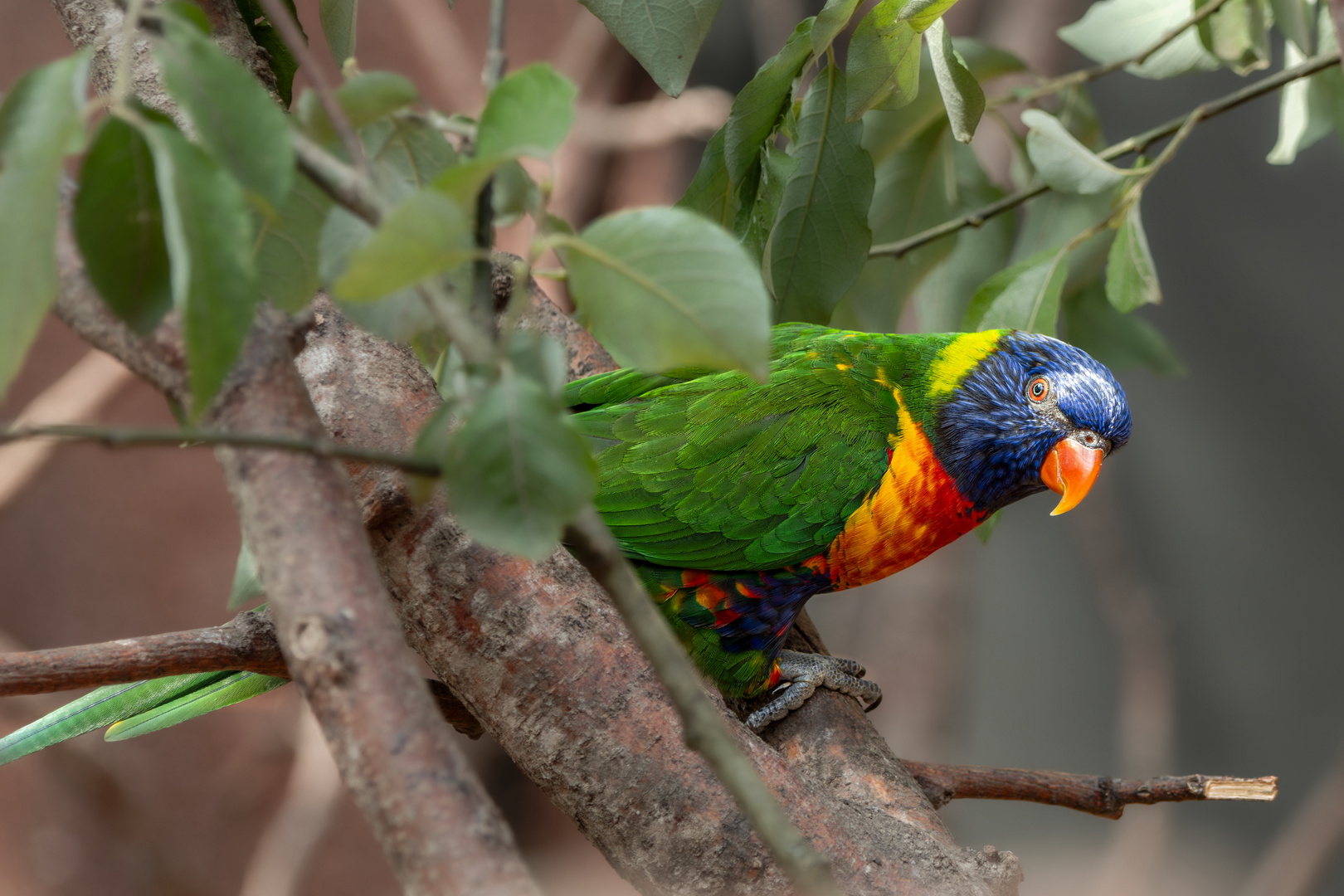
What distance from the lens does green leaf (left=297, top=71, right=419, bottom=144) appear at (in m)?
0.44

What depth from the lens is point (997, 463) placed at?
51.3 inches

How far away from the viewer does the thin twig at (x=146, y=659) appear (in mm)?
783

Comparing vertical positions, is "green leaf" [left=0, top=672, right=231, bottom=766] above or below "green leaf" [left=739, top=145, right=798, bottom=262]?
below

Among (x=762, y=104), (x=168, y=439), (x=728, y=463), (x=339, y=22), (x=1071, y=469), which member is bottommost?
(x=1071, y=469)

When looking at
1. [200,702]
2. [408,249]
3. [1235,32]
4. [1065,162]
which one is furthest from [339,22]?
[1235,32]

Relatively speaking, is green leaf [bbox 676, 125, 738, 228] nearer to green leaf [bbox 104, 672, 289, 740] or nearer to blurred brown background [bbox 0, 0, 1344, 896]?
green leaf [bbox 104, 672, 289, 740]

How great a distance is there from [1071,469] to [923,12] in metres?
0.68

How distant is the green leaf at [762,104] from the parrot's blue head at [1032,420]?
46cm

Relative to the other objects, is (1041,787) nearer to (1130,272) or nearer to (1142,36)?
(1130,272)

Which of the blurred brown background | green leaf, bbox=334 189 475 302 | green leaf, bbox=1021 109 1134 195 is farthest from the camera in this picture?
the blurred brown background

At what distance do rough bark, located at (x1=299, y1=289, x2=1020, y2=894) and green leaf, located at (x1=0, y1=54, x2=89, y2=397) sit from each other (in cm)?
45

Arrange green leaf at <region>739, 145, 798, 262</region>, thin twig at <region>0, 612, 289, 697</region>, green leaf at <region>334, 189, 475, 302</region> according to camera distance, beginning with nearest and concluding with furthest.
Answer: green leaf at <region>334, 189, 475, 302</region> < thin twig at <region>0, 612, 289, 697</region> < green leaf at <region>739, 145, 798, 262</region>

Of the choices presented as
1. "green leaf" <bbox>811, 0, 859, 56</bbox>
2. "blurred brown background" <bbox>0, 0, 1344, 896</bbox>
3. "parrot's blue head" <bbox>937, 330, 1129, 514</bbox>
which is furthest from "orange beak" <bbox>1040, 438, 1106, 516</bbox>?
"blurred brown background" <bbox>0, 0, 1344, 896</bbox>

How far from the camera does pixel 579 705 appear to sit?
0.81 metres
